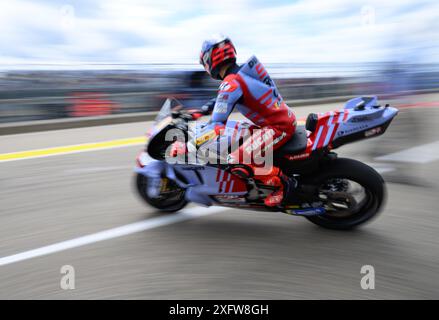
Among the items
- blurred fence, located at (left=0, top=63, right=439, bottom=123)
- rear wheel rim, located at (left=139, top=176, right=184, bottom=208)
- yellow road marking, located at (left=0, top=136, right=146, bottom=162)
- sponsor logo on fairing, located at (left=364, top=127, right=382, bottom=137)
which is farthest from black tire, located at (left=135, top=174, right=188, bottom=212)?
blurred fence, located at (left=0, top=63, right=439, bottom=123)

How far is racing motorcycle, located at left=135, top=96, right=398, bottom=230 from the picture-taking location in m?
3.94

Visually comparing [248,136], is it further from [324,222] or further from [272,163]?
[324,222]

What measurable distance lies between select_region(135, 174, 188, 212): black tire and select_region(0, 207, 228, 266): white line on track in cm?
9

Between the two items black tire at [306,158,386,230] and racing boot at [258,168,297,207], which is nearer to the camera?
black tire at [306,158,386,230]

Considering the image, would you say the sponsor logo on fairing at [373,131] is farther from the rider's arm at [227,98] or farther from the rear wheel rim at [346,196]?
the rider's arm at [227,98]

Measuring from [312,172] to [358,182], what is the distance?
1.25 ft

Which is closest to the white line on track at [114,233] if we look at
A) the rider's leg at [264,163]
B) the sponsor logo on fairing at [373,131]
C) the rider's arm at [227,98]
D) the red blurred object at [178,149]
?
the red blurred object at [178,149]

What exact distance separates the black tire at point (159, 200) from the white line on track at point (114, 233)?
0.09 metres

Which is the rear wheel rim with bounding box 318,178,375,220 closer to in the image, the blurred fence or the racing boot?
the racing boot

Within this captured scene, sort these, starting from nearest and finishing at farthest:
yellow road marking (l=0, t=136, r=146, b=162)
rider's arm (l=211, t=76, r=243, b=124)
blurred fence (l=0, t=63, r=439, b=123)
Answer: rider's arm (l=211, t=76, r=243, b=124) < yellow road marking (l=0, t=136, r=146, b=162) < blurred fence (l=0, t=63, r=439, b=123)

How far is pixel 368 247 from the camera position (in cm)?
383

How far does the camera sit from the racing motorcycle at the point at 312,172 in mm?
3936
